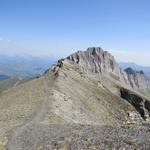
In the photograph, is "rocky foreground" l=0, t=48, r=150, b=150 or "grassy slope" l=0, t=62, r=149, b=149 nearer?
"rocky foreground" l=0, t=48, r=150, b=150

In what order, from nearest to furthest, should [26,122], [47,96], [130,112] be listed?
[26,122] < [47,96] < [130,112]

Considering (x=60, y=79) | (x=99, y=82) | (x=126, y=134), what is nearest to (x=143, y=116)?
(x=99, y=82)

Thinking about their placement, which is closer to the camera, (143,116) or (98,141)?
(98,141)

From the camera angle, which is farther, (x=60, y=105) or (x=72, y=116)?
(x=60, y=105)

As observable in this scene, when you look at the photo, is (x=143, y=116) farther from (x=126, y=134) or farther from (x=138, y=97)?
(x=126, y=134)

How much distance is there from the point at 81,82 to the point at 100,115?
22.0m

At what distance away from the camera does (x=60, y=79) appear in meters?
84.5

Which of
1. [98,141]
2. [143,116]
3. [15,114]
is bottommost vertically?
[143,116]

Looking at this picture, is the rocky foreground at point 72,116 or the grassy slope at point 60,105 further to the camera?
the grassy slope at point 60,105

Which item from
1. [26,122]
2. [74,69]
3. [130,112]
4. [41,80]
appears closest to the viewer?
[26,122]

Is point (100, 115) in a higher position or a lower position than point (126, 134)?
lower

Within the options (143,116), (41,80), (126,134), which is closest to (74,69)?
(41,80)

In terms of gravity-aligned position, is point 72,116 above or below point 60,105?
below

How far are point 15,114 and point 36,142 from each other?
65.4ft
